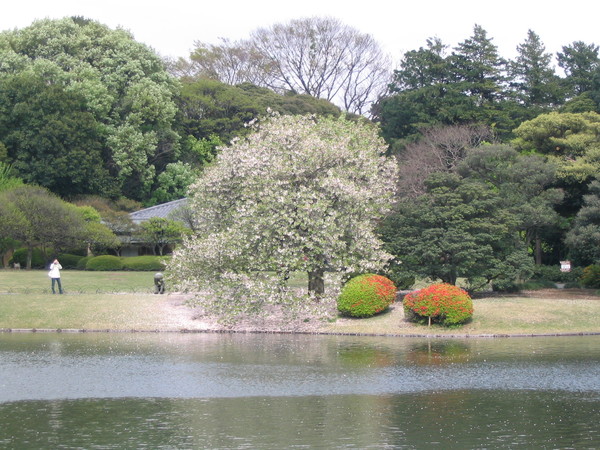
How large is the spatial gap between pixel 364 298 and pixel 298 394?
45.7ft

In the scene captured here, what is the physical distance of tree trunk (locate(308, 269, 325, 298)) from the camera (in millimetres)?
35594

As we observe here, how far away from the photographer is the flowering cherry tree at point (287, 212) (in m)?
33.3

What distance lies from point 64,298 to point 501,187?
906 inches

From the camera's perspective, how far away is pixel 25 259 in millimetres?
55781

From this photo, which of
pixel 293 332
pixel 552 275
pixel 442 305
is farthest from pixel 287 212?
pixel 552 275

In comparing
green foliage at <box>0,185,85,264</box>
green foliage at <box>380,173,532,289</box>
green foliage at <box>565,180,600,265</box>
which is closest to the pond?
green foliage at <box>380,173,532,289</box>

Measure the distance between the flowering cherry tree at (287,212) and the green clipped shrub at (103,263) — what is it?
58.3ft

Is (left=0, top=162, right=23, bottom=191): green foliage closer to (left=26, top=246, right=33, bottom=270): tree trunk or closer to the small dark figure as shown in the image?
(left=26, top=246, right=33, bottom=270): tree trunk

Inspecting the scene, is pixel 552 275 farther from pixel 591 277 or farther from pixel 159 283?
pixel 159 283

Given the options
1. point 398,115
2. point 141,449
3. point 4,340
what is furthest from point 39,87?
point 141,449

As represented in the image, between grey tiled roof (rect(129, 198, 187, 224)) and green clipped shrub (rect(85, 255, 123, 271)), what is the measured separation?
749cm

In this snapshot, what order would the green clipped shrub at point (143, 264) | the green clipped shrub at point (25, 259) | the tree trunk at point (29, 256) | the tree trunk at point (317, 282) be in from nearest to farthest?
the tree trunk at point (317, 282) < the tree trunk at point (29, 256) < the green clipped shrub at point (143, 264) < the green clipped shrub at point (25, 259)

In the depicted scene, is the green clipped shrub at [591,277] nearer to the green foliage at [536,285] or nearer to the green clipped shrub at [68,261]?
the green foliage at [536,285]

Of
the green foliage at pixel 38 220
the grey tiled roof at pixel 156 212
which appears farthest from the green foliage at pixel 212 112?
the green foliage at pixel 38 220
